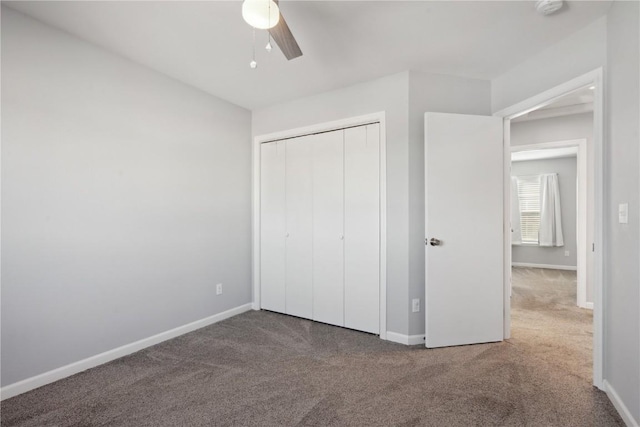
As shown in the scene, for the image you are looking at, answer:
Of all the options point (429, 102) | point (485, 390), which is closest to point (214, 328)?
point (485, 390)

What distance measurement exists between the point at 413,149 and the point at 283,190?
1.55 meters

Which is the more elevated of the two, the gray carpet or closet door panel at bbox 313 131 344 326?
closet door panel at bbox 313 131 344 326

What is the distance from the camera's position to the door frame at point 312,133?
2955 mm

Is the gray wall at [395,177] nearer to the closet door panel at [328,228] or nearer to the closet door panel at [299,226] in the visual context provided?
the closet door panel at [328,228]

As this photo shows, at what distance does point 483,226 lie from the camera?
2758mm

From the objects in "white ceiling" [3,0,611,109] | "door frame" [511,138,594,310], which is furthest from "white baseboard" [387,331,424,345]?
"door frame" [511,138,594,310]

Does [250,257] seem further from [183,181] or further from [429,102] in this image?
[429,102]

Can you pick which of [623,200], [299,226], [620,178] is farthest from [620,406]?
[299,226]

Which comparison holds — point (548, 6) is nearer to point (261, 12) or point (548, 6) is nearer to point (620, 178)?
point (620, 178)

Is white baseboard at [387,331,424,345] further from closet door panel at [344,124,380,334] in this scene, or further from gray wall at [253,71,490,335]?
closet door panel at [344,124,380,334]

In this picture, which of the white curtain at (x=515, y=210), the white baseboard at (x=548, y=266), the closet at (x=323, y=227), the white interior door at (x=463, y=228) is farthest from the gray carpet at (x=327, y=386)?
the white curtain at (x=515, y=210)

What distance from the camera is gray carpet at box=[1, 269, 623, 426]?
5.91ft

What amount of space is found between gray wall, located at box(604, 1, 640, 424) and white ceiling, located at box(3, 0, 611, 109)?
1.15 ft

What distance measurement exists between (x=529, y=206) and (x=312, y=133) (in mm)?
5954
